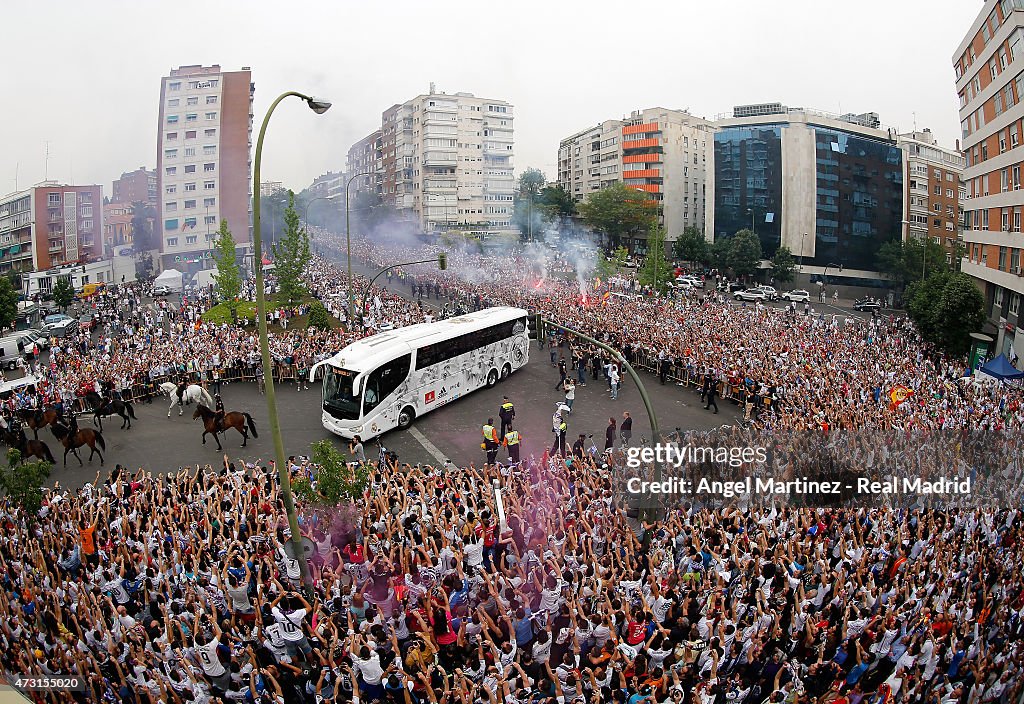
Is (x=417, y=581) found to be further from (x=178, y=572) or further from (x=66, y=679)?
(x=66, y=679)

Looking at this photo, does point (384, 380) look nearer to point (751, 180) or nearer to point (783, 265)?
point (783, 265)

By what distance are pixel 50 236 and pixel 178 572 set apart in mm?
65021

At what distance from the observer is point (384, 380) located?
1728cm

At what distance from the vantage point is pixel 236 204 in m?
63.4

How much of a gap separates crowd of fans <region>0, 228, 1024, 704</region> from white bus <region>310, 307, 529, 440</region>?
12.8 feet

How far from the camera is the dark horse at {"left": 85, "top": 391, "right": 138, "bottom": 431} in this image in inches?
750

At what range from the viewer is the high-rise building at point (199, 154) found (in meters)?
59.3

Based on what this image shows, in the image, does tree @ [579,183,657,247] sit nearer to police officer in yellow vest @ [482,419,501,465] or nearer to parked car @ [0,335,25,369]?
parked car @ [0,335,25,369]

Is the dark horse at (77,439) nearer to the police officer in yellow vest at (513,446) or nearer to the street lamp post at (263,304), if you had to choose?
the street lamp post at (263,304)

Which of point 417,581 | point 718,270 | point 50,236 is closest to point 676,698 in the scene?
point 417,581

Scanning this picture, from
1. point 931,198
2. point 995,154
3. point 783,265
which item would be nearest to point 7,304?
point 995,154

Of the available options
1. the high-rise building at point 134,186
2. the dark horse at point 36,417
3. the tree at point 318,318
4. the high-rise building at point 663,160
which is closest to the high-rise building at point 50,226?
the high-rise building at point 134,186

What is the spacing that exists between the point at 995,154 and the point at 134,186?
3575 inches
